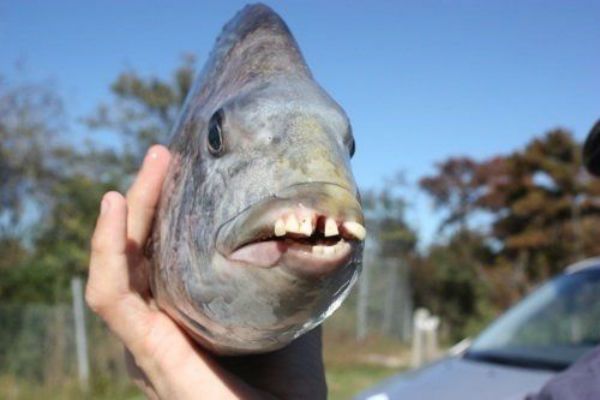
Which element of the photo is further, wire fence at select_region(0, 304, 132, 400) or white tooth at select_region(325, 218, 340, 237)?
wire fence at select_region(0, 304, 132, 400)

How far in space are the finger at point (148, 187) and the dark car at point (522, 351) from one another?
1663 millimetres

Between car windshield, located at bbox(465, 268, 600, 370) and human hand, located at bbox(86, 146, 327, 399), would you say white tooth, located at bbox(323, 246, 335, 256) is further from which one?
car windshield, located at bbox(465, 268, 600, 370)

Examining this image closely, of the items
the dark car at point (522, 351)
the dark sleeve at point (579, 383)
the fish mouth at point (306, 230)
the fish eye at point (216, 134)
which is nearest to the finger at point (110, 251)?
the fish eye at point (216, 134)

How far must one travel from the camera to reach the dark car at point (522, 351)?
3.44 metres

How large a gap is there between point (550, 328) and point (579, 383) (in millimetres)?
2470

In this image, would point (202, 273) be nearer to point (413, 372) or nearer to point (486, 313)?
point (413, 372)

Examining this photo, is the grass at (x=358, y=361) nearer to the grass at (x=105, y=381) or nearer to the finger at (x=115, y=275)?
the grass at (x=105, y=381)

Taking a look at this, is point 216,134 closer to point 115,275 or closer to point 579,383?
point 115,275

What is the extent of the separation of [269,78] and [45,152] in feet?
58.6

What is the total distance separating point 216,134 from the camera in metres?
1.28

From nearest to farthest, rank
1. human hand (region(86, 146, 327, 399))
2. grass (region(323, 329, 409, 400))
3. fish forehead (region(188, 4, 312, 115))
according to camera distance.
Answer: fish forehead (region(188, 4, 312, 115))
human hand (region(86, 146, 327, 399))
grass (region(323, 329, 409, 400))

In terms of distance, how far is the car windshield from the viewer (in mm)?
3984

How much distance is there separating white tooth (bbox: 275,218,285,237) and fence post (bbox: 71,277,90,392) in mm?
10205

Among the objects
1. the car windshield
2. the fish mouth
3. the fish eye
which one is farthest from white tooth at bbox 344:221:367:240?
the car windshield
